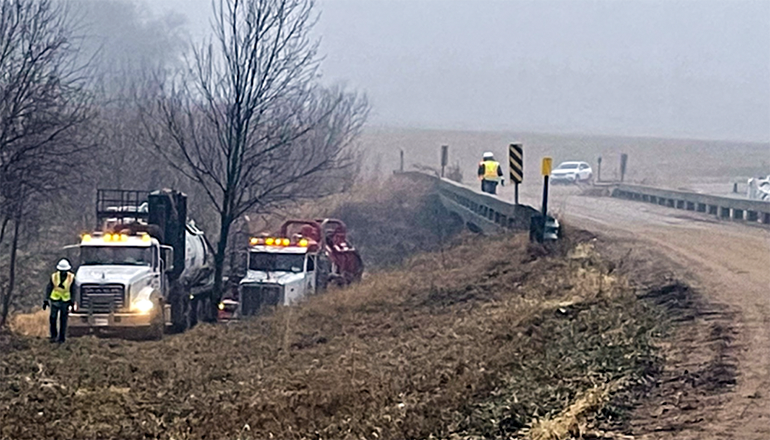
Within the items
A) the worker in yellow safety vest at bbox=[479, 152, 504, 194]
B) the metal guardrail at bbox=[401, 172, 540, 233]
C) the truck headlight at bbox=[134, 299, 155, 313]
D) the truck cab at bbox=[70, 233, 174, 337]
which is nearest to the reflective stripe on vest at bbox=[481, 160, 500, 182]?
the worker in yellow safety vest at bbox=[479, 152, 504, 194]

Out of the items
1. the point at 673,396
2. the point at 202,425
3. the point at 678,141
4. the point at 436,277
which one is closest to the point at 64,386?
the point at 202,425

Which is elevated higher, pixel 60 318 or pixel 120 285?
pixel 120 285

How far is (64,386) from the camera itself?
49.4 feet

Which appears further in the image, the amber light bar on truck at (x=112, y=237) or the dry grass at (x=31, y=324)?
the dry grass at (x=31, y=324)

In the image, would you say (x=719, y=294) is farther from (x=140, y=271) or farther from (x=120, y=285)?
(x=140, y=271)

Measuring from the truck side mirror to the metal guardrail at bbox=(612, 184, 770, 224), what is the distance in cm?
1570

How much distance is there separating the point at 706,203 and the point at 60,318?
21.6 m

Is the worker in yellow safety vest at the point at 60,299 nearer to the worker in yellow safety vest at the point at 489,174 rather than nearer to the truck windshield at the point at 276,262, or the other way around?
the truck windshield at the point at 276,262

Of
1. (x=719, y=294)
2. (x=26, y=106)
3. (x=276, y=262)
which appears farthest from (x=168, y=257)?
(x=719, y=294)

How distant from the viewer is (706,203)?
112 feet

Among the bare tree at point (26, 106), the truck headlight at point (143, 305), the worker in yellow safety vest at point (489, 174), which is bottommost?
the truck headlight at point (143, 305)

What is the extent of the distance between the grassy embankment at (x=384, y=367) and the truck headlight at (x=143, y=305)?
1197 millimetres

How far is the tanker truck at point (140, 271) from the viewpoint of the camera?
2203 centimetres

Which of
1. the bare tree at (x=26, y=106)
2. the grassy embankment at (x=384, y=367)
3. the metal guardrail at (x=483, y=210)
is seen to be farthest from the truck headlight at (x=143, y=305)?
the metal guardrail at (x=483, y=210)
